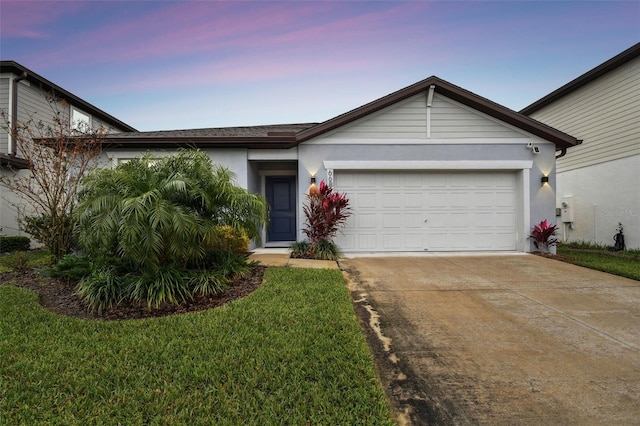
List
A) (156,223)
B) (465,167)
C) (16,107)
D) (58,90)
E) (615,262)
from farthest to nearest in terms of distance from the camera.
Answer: (58,90), (16,107), (465,167), (615,262), (156,223)

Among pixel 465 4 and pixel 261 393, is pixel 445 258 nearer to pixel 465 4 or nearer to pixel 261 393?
pixel 261 393

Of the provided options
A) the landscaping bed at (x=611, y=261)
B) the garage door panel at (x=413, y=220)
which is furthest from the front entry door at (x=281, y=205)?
the landscaping bed at (x=611, y=261)

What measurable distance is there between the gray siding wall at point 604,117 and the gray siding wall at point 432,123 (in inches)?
146

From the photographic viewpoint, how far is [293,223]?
972 centimetres

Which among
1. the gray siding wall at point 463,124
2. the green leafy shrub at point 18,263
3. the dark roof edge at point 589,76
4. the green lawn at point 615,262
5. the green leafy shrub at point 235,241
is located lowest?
the green lawn at point 615,262

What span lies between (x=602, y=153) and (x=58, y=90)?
1891 centimetres

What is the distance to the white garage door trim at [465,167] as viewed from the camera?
8.03 m

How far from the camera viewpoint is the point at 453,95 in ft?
26.4

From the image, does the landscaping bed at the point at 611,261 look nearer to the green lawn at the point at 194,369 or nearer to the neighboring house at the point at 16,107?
the green lawn at the point at 194,369

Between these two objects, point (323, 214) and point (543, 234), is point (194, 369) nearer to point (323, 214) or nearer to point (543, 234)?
point (323, 214)

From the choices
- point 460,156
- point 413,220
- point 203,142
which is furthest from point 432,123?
point 203,142

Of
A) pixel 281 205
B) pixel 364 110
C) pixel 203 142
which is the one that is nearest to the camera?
pixel 203 142

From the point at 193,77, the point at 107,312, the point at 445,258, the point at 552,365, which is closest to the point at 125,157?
the point at 193,77

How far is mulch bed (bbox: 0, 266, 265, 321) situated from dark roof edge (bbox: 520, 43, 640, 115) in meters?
11.9
